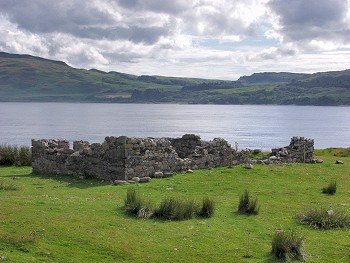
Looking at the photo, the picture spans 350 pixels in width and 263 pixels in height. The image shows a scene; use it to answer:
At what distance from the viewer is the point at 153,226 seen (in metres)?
15.2

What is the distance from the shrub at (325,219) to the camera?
15836 mm

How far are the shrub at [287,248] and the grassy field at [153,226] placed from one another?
0.27 meters

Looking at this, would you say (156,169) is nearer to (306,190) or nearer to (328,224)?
(306,190)

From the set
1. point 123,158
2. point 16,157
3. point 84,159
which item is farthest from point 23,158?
point 123,158

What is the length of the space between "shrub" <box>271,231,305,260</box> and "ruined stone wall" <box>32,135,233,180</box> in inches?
555

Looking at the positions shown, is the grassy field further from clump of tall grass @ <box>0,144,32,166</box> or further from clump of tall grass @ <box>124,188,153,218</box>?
A: clump of tall grass @ <box>0,144,32,166</box>

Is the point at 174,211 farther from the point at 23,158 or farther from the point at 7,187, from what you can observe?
the point at 23,158

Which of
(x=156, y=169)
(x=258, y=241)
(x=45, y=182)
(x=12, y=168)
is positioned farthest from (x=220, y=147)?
(x=258, y=241)

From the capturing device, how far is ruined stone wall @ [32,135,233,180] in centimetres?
2607

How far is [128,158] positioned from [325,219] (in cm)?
1283

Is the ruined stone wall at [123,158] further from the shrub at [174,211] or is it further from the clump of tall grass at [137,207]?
the shrub at [174,211]

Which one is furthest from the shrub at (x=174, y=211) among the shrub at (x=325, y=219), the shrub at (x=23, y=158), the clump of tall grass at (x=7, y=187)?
the shrub at (x=23, y=158)

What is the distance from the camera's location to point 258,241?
45.9 ft

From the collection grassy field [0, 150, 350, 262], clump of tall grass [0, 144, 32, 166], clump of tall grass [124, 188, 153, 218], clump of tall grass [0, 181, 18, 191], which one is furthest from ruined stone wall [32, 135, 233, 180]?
clump of tall grass [124, 188, 153, 218]
